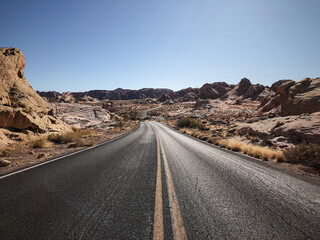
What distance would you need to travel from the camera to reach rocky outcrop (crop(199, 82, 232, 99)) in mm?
92231

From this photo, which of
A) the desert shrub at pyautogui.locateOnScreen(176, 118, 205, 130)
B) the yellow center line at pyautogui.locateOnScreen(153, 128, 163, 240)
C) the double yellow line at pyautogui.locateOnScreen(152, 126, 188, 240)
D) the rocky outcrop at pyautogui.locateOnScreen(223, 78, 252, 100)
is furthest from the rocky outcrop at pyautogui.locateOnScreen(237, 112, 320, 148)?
the rocky outcrop at pyautogui.locateOnScreen(223, 78, 252, 100)

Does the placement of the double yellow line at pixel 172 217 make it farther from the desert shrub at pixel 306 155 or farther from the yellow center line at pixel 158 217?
the desert shrub at pixel 306 155

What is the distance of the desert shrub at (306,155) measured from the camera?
533 centimetres

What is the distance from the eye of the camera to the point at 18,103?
33.4 ft

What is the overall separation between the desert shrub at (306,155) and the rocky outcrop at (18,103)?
14345 millimetres

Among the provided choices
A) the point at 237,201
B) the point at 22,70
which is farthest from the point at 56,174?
the point at 22,70

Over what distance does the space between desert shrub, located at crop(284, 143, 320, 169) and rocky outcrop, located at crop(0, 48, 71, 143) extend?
14345mm

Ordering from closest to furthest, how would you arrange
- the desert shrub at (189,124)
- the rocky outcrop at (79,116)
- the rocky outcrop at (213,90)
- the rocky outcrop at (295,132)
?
the rocky outcrop at (295,132)
the rocky outcrop at (79,116)
the desert shrub at (189,124)
the rocky outcrop at (213,90)

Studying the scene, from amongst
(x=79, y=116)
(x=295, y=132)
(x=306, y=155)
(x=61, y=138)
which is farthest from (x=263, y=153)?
(x=79, y=116)

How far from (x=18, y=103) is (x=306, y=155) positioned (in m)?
17.6

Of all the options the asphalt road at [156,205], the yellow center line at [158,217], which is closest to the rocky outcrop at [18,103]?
the asphalt road at [156,205]

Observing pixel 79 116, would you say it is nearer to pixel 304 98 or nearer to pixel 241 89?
pixel 304 98

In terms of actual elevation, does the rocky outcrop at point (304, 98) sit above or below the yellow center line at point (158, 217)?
above

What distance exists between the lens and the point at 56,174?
411 centimetres
